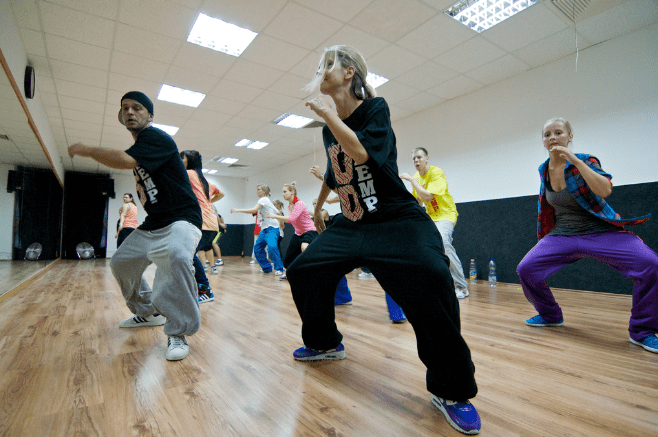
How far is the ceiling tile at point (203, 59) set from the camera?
4.16 metres

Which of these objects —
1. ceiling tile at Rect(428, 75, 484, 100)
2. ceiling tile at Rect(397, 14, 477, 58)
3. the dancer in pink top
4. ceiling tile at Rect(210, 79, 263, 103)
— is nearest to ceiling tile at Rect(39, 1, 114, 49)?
ceiling tile at Rect(210, 79, 263, 103)

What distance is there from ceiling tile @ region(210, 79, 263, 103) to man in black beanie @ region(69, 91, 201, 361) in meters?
3.62

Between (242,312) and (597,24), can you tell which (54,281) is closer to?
(242,312)

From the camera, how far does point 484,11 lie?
3.58m

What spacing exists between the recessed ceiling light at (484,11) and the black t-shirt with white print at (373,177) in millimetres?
3044

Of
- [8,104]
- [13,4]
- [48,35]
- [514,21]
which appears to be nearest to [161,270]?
[8,104]

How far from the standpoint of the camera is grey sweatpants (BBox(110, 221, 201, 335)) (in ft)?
5.40

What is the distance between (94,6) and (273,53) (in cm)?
186

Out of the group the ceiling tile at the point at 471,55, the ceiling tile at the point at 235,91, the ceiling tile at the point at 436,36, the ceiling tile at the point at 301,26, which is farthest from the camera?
the ceiling tile at the point at 235,91

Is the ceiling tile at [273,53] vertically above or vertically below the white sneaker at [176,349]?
above

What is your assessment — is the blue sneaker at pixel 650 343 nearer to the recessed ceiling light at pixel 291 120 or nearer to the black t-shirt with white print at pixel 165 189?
the black t-shirt with white print at pixel 165 189

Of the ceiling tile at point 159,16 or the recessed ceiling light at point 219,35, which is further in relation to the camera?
the recessed ceiling light at point 219,35

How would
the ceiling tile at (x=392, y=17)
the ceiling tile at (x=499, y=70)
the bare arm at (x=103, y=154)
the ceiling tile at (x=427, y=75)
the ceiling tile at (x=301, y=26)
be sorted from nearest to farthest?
the bare arm at (x=103, y=154) < the ceiling tile at (x=392, y=17) < the ceiling tile at (x=301, y=26) < the ceiling tile at (x=499, y=70) < the ceiling tile at (x=427, y=75)

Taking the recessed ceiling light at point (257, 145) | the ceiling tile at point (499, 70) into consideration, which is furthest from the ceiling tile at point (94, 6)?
the recessed ceiling light at point (257, 145)
